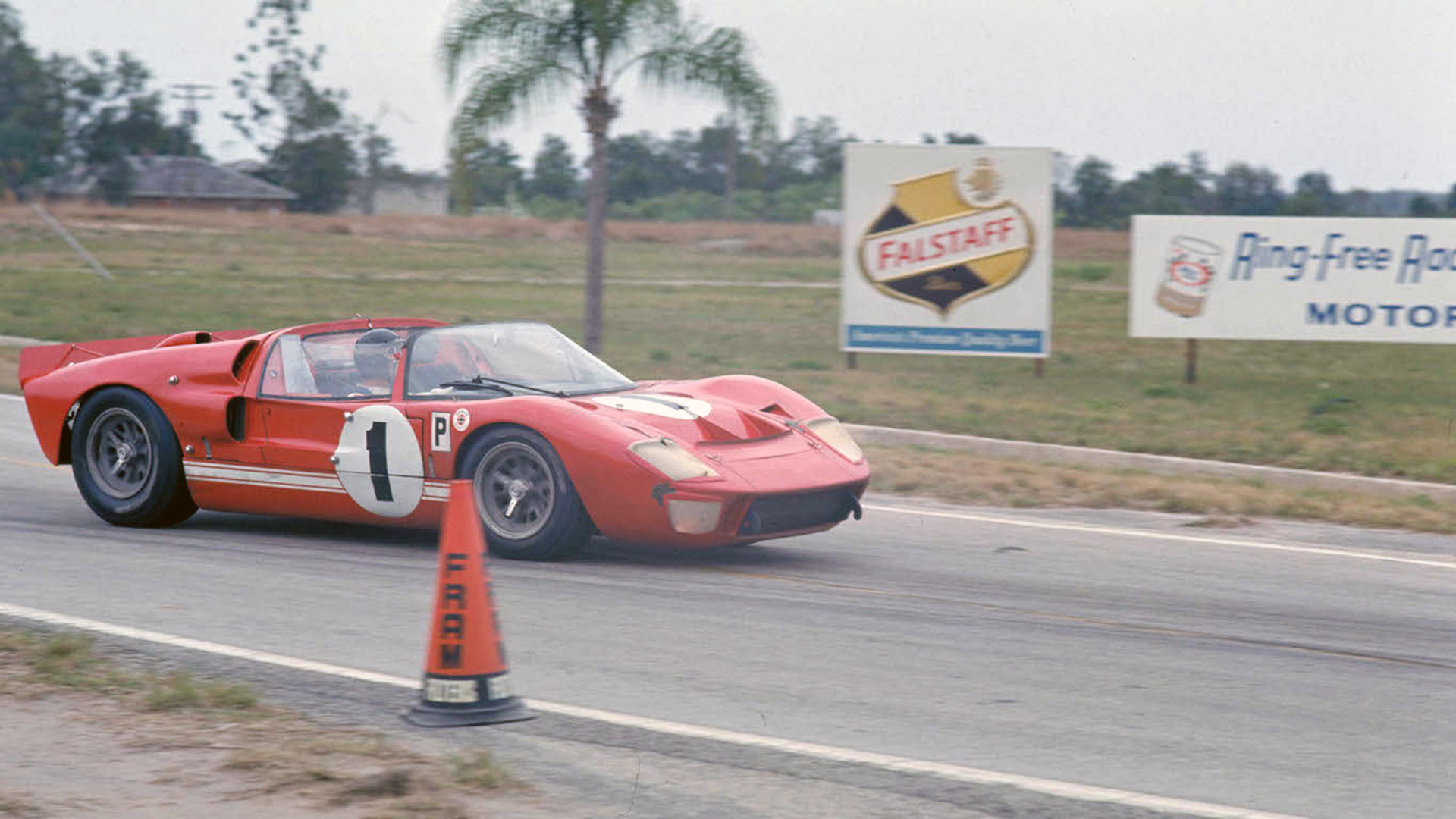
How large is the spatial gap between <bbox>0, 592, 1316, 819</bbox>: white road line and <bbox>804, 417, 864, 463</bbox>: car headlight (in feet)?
10.4

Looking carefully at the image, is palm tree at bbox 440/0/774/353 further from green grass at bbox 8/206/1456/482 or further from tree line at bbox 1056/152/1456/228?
tree line at bbox 1056/152/1456/228

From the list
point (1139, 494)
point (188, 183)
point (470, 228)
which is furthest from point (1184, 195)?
point (188, 183)

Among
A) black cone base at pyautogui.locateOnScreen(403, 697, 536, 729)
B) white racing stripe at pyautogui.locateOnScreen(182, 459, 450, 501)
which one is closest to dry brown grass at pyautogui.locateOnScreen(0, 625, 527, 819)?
black cone base at pyautogui.locateOnScreen(403, 697, 536, 729)

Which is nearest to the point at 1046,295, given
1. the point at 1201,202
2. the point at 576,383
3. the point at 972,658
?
the point at 576,383

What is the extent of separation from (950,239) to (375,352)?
38.4ft

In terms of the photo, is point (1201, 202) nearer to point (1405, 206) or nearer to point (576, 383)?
point (1405, 206)

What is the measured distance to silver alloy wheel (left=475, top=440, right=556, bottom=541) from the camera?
7.75 metres

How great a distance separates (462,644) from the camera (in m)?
5.09

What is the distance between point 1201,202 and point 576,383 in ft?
123

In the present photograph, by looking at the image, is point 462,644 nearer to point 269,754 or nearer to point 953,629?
point 269,754

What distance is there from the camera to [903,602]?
23.7 feet

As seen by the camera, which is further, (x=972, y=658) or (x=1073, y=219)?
(x=1073, y=219)

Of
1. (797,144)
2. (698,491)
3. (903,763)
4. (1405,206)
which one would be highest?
(797,144)

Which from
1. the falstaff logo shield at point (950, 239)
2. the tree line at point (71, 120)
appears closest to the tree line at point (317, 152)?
the tree line at point (71, 120)
